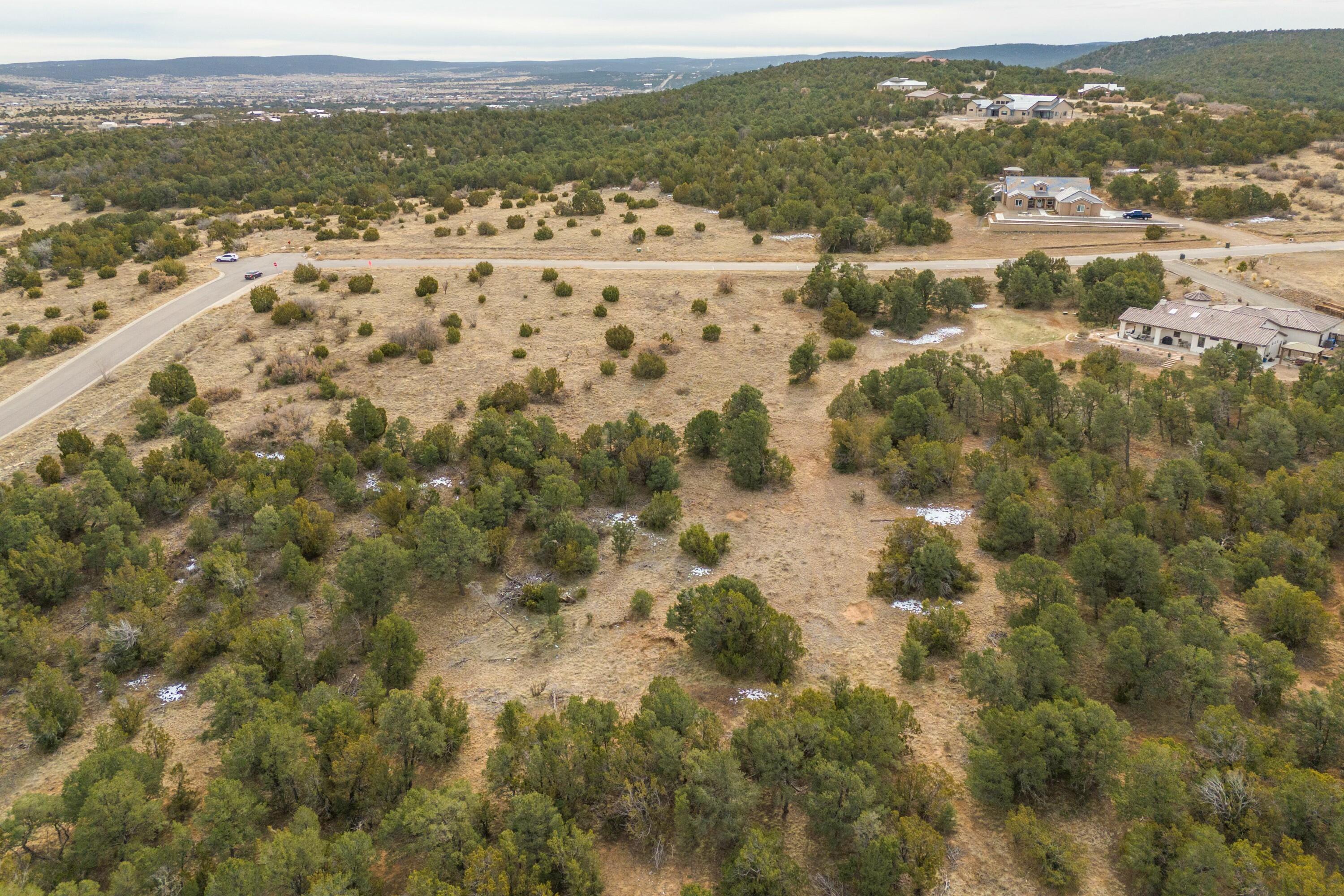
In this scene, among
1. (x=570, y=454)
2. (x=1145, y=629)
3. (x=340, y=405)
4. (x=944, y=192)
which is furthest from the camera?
(x=944, y=192)

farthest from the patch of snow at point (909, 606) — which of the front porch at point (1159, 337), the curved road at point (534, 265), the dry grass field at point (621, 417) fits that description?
the curved road at point (534, 265)

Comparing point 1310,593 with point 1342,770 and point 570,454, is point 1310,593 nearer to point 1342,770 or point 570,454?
point 1342,770

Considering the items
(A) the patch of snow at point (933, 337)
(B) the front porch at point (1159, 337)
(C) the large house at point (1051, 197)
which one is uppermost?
(C) the large house at point (1051, 197)

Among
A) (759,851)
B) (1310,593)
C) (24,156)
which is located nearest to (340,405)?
Answer: (759,851)

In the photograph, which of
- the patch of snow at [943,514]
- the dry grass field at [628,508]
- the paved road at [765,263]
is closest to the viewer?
the dry grass field at [628,508]

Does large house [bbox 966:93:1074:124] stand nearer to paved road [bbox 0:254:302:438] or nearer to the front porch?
the front porch

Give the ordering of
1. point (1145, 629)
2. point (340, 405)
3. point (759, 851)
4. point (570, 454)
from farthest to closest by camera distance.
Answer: point (340, 405) < point (570, 454) < point (1145, 629) < point (759, 851)

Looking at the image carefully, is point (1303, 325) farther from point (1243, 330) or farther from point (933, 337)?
point (933, 337)

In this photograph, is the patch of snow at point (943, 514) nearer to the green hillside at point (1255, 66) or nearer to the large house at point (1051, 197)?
the large house at point (1051, 197)

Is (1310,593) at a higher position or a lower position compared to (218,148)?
lower
